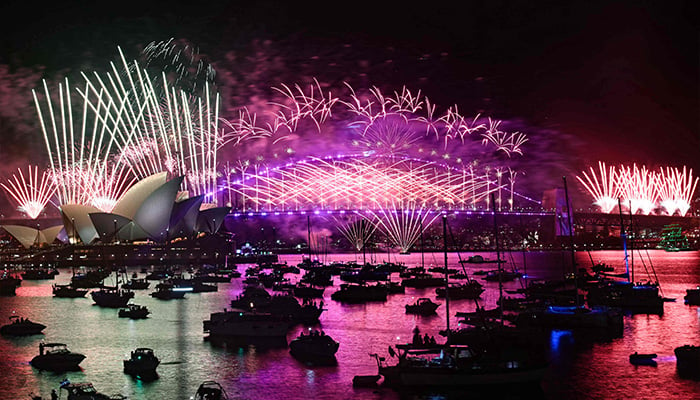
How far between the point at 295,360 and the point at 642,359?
1483cm

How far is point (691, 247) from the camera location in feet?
535

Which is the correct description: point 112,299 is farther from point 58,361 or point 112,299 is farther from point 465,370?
point 465,370

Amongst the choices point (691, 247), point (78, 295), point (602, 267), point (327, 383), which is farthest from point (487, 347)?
point (691, 247)

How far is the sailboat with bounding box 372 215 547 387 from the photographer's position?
2522 cm

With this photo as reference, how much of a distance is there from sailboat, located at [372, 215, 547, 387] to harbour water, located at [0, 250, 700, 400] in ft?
1.80

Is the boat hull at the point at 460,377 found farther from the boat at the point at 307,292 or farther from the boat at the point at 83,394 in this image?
the boat at the point at 307,292

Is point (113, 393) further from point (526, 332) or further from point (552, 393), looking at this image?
point (526, 332)

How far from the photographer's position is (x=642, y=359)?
3134 cm

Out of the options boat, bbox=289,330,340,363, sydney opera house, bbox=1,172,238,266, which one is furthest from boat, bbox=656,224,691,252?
boat, bbox=289,330,340,363

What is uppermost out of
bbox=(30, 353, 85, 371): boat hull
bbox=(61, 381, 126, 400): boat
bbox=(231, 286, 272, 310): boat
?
bbox=(231, 286, 272, 310): boat

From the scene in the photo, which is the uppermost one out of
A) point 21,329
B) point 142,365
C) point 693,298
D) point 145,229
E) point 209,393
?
point 145,229

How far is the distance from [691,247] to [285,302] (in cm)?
14223

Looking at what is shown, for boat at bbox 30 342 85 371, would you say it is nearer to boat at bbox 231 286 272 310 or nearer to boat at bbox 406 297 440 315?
boat at bbox 231 286 272 310

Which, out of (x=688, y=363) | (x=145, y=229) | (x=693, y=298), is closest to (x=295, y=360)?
(x=688, y=363)
